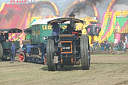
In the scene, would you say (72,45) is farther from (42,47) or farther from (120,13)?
(120,13)

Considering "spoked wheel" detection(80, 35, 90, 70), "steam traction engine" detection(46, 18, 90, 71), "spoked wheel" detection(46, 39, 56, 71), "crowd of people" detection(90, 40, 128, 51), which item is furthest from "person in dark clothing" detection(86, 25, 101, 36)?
"spoked wheel" detection(46, 39, 56, 71)

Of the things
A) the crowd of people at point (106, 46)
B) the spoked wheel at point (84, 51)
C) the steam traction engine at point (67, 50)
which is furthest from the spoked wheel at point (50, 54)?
the crowd of people at point (106, 46)

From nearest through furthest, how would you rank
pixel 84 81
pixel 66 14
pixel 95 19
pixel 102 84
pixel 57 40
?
1. pixel 102 84
2. pixel 84 81
3. pixel 57 40
4. pixel 95 19
5. pixel 66 14

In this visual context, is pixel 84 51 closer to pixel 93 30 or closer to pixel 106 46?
pixel 106 46

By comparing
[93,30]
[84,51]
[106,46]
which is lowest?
[84,51]

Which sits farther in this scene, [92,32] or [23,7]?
[23,7]

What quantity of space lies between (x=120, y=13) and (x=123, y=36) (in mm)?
3941

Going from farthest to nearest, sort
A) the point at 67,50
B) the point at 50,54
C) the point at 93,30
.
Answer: the point at 93,30
the point at 67,50
the point at 50,54

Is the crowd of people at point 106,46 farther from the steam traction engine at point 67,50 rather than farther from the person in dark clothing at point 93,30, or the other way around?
the steam traction engine at point 67,50

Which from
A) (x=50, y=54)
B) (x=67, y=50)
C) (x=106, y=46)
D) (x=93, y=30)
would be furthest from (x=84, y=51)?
(x=93, y=30)

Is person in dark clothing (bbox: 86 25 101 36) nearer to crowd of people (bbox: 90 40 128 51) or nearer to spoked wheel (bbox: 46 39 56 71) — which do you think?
crowd of people (bbox: 90 40 128 51)

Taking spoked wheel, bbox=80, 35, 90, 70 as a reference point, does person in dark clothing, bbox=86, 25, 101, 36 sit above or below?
above

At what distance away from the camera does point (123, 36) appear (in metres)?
50.1

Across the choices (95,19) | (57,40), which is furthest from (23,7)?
(57,40)
